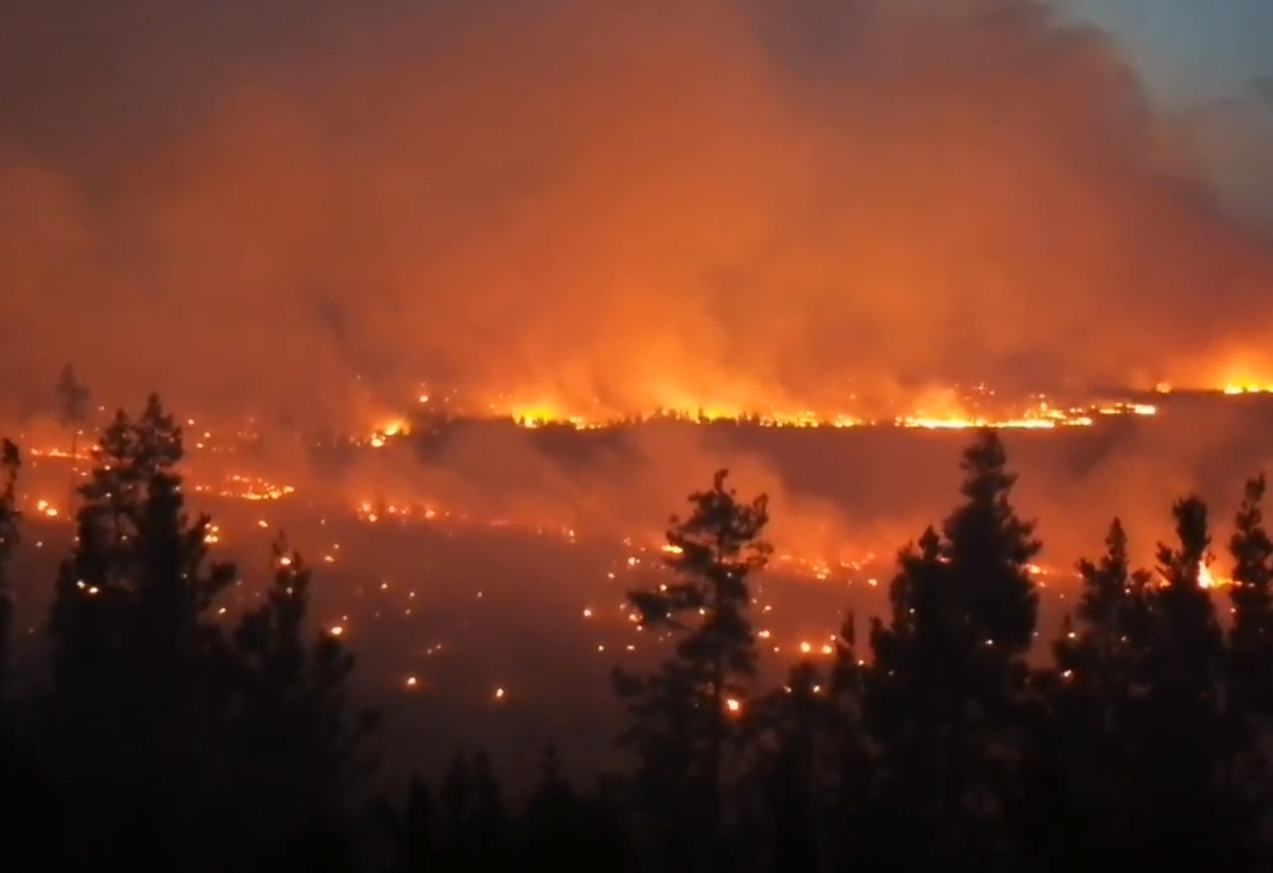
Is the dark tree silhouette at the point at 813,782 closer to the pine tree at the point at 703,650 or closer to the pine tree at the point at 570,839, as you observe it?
the pine tree at the point at 703,650

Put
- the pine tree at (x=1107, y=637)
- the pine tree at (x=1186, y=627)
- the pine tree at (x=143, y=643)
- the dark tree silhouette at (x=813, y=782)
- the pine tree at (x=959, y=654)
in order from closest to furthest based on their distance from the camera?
the dark tree silhouette at (x=813, y=782) < the pine tree at (x=959, y=654) < the pine tree at (x=143, y=643) < the pine tree at (x=1107, y=637) < the pine tree at (x=1186, y=627)

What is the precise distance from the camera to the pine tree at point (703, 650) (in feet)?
109

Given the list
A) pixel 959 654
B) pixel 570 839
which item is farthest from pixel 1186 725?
pixel 570 839

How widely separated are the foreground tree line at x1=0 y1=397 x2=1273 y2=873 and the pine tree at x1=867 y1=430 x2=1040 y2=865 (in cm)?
4

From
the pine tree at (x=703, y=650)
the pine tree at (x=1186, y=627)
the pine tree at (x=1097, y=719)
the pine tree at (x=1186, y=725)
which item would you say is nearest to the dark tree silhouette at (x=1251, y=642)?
the pine tree at (x=1186, y=725)

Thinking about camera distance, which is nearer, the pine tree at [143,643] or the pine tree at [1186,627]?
the pine tree at [143,643]

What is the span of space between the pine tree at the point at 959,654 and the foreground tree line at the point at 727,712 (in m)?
0.04

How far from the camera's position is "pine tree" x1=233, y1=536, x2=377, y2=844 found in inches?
1185

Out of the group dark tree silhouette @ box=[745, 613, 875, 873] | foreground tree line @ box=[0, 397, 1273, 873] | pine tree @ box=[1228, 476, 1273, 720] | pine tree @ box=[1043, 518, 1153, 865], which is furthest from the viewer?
pine tree @ box=[1228, 476, 1273, 720]

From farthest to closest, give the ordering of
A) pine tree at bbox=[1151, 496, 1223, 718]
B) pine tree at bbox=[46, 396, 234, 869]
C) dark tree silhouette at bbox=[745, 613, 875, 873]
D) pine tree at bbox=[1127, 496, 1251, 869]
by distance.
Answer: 1. pine tree at bbox=[1151, 496, 1223, 718]
2. pine tree at bbox=[46, 396, 234, 869]
3. dark tree silhouette at bbox=[745, 613, 875, 873]
4. pine tree at bbox=[1127, 496, 1251, 869]

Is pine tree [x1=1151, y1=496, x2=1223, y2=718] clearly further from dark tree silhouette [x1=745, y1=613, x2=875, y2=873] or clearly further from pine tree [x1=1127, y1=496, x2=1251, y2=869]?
dark tree silhouette [x1=745, y1=613, x2=875, y2=873]

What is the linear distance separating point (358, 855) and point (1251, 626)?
23364mm

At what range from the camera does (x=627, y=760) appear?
49469 millimetres

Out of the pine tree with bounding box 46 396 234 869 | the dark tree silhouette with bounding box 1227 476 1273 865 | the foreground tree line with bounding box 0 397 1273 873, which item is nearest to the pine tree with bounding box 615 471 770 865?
the foreground tree line with bounding box 0 397 1273 873
